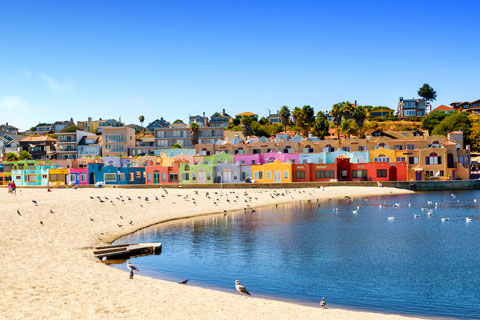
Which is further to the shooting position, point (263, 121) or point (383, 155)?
point (263, 121)

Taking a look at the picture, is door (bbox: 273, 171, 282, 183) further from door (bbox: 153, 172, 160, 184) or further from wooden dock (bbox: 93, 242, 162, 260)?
wooden dock (bbox: 93, 242, 162, 260)

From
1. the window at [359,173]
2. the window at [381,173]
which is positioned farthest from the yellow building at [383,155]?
the window at [359,173]

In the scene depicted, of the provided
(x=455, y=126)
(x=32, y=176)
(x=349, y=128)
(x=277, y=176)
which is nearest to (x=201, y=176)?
(x=277, y=176)

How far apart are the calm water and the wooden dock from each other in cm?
61

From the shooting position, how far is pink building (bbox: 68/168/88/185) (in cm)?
9288

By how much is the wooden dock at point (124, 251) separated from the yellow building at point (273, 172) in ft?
194

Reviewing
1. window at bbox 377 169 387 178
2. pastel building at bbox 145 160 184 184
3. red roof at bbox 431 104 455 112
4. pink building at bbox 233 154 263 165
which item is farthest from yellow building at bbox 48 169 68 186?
red roof at bbox 431 104 455 112

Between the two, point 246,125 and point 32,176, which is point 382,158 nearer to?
point 246,125

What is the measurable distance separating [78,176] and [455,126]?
97103 millimetres

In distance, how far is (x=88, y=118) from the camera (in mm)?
176125

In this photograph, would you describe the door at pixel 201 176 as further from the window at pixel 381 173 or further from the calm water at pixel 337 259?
the calm water at pixel 337 259

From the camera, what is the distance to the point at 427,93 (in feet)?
571

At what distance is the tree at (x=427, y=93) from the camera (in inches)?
6845

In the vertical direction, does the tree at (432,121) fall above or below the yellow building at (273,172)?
above
